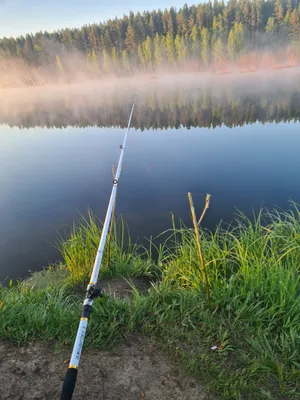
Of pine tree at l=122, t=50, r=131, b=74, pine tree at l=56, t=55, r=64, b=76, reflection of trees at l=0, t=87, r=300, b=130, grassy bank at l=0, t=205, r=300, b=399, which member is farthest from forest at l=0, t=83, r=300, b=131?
pine tree at l=56, t=55, r=64, b=76

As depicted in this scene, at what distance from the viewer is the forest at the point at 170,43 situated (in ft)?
290

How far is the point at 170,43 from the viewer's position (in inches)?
3529

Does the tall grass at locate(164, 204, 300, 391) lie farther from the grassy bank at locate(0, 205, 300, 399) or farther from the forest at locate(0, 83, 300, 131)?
the forest at locate(0, 83, 300, 131)

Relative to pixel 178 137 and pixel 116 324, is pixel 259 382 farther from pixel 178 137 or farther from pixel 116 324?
pixel 178 137

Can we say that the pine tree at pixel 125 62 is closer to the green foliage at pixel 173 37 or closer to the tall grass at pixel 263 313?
the green foliage at pixel 173 37

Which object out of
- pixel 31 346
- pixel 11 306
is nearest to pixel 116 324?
pixel 31 346

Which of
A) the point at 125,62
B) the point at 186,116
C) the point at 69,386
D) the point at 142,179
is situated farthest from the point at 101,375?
the point at 125,62

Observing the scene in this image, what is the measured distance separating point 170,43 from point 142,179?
91.5m

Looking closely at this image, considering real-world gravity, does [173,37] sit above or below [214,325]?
above

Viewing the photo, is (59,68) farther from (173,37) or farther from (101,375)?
(101,375)

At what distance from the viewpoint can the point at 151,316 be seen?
3574mm

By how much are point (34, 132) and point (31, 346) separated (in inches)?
965

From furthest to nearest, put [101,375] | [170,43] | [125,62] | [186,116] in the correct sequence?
[125,62] → [170,43] → [186,116] → [101,375]

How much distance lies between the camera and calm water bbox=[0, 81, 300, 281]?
8.51 metres
